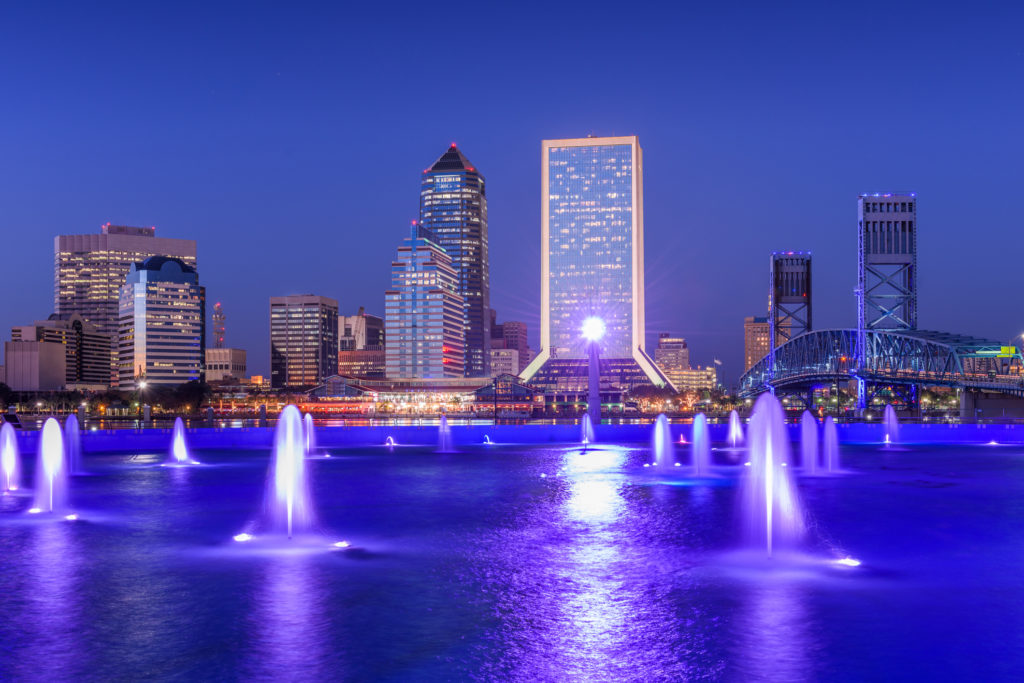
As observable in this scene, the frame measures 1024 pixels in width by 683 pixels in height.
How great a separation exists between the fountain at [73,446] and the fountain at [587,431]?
3408 cm

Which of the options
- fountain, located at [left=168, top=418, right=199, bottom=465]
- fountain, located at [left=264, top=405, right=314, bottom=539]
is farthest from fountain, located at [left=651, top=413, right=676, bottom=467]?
fountain, located at [left=168, top=418, right=199, bottom=465]

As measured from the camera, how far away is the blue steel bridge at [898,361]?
9755 cm

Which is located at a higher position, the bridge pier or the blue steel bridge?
the blue steel bridge

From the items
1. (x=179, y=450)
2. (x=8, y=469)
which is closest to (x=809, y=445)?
(x=179, y=450)

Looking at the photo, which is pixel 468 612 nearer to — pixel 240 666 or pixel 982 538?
pixel 240 666

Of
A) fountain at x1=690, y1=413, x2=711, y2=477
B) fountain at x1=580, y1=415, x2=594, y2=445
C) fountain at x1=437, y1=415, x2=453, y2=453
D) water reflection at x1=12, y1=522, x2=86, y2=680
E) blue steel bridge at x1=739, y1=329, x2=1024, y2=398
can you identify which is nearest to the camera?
water reflection at x1=12, y1=522, x2=86, y2=680

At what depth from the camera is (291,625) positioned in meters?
14.5

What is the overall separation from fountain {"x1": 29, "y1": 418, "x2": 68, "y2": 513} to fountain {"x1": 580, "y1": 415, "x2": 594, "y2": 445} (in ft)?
116

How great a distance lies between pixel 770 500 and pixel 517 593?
8010mm

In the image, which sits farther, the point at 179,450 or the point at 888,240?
the point at 888,240

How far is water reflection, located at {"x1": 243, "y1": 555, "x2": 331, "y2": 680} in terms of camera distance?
40.3ft

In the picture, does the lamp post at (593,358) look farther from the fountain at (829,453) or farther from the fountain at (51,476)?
the fountain at (51,476)

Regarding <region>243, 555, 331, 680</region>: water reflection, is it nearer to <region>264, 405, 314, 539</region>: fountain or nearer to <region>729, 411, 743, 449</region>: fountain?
<region>264, 405, 314, 539</region>: fountain

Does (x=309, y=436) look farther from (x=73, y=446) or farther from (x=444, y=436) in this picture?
(x=73, y=446)
